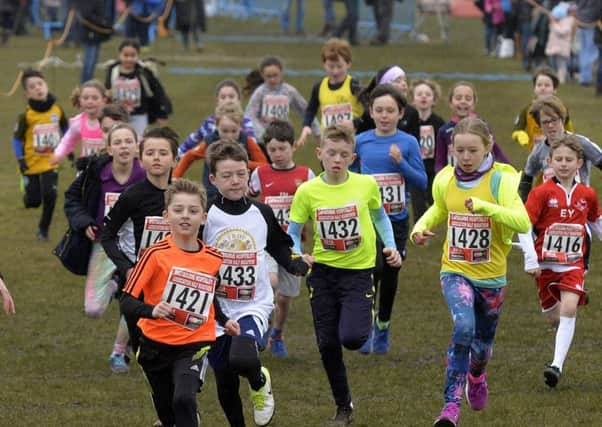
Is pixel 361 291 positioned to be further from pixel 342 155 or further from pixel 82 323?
pixel 82 323

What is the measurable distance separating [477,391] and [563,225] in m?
1.56

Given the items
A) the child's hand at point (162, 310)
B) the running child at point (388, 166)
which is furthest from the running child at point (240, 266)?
the running child at point (388, 166)

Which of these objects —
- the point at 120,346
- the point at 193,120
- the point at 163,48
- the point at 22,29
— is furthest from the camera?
the point at 22,29

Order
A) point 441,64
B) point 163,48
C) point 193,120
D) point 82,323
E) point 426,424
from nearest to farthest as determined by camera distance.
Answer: point 426,424, point 82,323, point 193,120, point 441,64, point 163,48

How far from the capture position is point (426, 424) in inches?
340

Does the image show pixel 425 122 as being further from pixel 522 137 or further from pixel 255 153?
pixel 255 153

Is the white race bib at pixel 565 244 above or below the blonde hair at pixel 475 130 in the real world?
below

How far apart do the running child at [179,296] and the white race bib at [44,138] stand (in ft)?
24.2

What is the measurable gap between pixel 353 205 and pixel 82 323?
151 inches

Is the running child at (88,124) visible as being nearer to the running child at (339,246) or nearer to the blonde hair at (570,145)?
the running child at (339,246)

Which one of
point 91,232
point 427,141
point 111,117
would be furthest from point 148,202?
point 427,141

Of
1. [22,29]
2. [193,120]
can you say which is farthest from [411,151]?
[22,29]

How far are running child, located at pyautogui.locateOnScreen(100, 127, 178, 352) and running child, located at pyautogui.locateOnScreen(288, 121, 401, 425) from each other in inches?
33.4

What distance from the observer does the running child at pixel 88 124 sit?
509 inches
